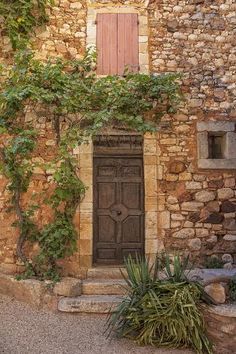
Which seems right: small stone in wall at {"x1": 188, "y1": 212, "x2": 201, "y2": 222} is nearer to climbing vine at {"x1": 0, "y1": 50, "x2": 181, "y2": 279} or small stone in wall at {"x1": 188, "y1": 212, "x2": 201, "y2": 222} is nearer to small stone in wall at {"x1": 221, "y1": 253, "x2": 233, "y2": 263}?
small stone in wall at {"x1": 221, "y1": 253, "x2": 233, "y2": 263}

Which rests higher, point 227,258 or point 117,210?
point 117,210

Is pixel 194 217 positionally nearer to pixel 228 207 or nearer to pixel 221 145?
pixel 228 207

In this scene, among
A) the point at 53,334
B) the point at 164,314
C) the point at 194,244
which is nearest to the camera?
the point at 164,314

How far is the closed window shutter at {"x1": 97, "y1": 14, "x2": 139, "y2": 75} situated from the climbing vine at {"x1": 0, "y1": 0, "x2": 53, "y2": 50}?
2.96 ft

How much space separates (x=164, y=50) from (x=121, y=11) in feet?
3.12

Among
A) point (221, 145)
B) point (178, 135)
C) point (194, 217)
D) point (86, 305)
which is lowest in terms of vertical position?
point (86, 305)

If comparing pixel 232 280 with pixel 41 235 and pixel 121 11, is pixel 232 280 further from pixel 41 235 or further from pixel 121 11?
pixel 121 11

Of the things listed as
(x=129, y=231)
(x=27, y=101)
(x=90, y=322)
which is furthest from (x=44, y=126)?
(x=90, y=322)

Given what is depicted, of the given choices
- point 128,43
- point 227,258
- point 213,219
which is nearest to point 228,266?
point 227,258

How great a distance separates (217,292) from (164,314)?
56 cm

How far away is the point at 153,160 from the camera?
5695 mm

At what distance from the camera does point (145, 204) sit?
5648mm

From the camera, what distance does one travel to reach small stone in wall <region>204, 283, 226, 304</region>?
367cm

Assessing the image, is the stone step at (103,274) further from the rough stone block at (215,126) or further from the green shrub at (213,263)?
the rough stone block at (215,126)
